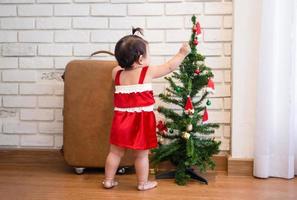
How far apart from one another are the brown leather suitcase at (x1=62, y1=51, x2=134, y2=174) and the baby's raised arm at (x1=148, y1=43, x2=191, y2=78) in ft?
1.03

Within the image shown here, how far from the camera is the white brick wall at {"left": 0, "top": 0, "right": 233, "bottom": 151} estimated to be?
2176 mm

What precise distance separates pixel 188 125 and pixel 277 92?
0.48m

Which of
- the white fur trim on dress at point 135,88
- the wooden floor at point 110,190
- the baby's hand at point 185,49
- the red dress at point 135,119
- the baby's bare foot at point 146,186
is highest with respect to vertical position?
the baby's hand at point 185,49

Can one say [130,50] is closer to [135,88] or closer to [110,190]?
[135,88]

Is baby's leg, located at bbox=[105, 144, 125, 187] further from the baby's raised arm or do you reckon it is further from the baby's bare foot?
the baby's raised arm

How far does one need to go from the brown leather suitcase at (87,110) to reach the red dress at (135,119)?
0.22 m

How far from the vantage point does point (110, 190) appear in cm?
186

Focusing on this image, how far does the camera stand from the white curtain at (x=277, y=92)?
192 cm

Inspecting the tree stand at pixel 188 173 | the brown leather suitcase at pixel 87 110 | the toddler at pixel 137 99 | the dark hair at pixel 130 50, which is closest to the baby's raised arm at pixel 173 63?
the toddler at pixel 137 99

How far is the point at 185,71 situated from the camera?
1.98m

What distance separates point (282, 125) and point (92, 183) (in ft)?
3.28

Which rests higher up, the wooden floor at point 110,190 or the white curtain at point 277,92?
the white curtain at point 277,92

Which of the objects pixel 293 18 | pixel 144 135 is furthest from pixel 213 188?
pixel 293 18

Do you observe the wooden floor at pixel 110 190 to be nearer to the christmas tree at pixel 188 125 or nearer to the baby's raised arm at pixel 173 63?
the christmas tree at pixel 188 125
